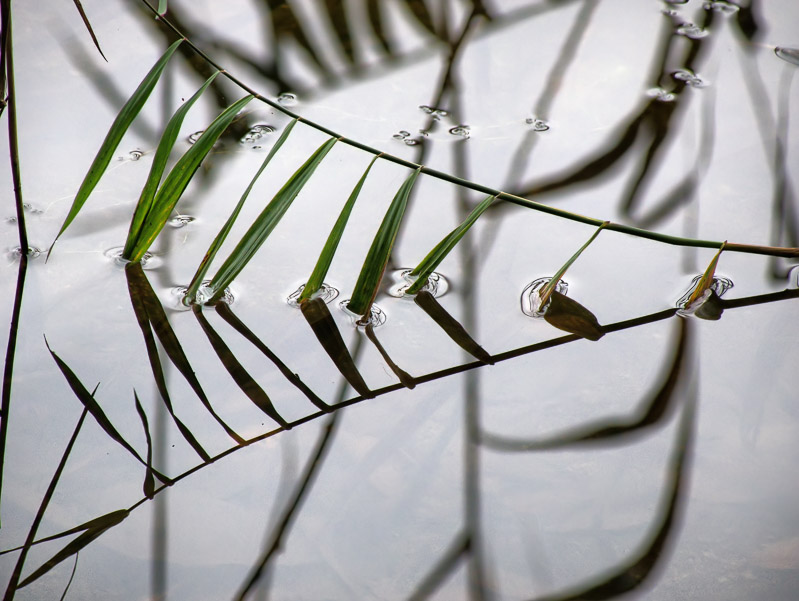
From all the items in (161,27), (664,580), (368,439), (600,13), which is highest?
(161,27)

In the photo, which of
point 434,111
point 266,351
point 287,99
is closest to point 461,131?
point 434,111

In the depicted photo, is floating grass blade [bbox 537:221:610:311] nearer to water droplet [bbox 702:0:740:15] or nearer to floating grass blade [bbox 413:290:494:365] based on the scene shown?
floating grass blade [bbox 413:290:494:365]

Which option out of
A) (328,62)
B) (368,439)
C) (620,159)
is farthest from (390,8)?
(368,439)

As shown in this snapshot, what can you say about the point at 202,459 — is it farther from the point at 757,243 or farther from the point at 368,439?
the point at 757,243

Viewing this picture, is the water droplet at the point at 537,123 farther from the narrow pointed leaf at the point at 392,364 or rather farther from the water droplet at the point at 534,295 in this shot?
the narrow pointed leaf at the point at 392,364

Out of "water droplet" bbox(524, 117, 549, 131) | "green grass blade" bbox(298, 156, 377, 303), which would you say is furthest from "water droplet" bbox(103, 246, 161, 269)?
"water droplet" bbox(524, 117, 549, 131)
